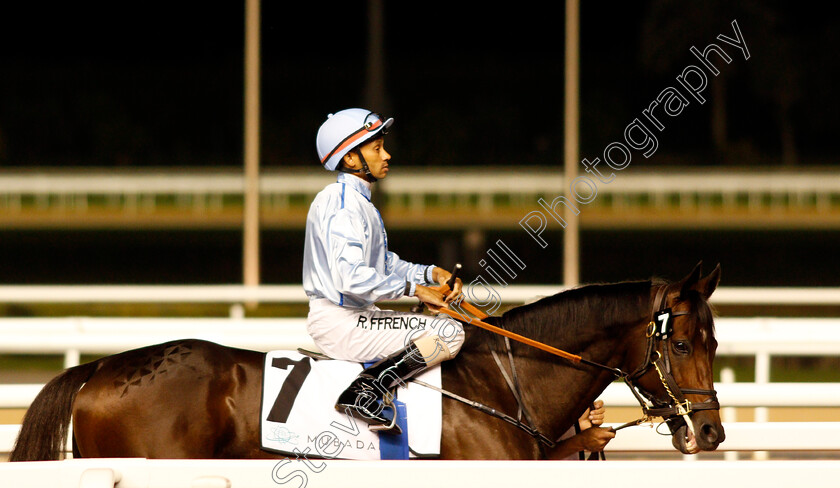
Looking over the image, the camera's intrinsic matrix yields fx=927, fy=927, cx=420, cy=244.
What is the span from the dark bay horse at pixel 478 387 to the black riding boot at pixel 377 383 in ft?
0.57

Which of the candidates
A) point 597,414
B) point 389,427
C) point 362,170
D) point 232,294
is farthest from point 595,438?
point 232,294

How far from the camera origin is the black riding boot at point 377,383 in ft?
9.60

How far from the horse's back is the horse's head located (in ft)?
4.35

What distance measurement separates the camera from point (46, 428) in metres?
2.99

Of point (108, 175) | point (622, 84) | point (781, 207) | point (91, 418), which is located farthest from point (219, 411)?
point (108, 175)

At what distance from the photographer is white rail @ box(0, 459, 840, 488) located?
6.44 feet

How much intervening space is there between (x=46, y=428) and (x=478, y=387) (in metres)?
1.41

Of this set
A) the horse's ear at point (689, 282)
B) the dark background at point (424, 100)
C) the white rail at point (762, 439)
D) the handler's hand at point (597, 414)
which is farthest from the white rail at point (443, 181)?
the horse's ear at point (689, 282)

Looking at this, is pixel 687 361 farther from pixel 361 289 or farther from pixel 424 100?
pixel 424 100

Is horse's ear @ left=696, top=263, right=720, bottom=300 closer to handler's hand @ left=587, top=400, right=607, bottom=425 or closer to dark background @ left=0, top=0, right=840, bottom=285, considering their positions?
handler's hand @ left=587, top=400, right=607, bottom=425

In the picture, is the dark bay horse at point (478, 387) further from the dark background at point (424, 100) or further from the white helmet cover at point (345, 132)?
the dark background at point (424, 100)

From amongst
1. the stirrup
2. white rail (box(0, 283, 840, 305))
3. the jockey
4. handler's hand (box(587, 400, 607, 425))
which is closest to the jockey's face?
the jockey

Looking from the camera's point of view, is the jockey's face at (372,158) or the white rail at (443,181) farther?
the white rail at (443,181)

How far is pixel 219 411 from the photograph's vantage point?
117 inches
